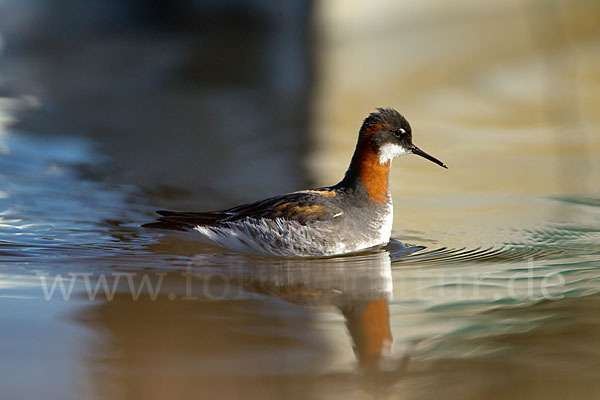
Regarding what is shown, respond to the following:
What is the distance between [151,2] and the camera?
16.9 meters

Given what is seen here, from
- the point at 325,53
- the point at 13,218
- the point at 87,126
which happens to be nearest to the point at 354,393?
the point at 13,218

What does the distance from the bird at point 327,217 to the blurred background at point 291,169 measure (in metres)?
0.18

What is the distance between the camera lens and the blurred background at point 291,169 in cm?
342

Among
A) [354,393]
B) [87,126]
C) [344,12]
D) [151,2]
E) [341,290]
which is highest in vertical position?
[151,2]

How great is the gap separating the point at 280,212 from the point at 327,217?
320mm

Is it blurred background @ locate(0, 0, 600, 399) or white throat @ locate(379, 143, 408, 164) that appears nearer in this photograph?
blurred background @ locate(0, 0, 600, 399)

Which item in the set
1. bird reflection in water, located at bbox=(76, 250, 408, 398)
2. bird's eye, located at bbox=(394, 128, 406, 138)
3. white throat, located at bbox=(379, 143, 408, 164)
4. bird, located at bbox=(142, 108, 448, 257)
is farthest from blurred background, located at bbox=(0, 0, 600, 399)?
bird's eye, located at bbox=(394, 128, 406, 138)

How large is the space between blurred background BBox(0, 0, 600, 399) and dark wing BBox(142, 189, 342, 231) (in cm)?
20

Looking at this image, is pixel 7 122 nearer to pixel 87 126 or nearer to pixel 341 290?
pixel 87 126

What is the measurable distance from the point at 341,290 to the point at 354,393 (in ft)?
4.98

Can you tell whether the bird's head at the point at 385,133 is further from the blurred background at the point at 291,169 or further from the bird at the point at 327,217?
the blurred background at the point at 291,169

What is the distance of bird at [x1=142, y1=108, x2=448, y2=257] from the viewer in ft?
17.9

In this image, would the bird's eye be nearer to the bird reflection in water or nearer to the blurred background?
the blurred background

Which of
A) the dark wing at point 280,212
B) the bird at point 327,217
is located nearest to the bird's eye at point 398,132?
the bird at point 327,217
